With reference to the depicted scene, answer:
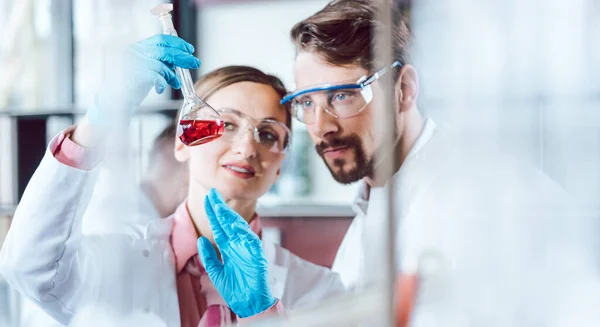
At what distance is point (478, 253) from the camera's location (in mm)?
1891

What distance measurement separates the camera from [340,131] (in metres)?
1.63

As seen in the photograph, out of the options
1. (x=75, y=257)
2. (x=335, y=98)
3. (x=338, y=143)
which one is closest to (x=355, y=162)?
(x=338, y=143)

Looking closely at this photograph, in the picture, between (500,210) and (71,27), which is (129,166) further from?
(500,210)

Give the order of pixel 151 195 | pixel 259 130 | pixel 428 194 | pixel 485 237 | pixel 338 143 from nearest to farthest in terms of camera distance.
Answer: pixel 151 195 → pixel 259 130 → pixel 338 143 → pixel 428 194 → pixel 485 237

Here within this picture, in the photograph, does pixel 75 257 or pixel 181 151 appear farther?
pixel 181 151

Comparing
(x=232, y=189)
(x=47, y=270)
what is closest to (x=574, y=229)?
(x=232, y=189)

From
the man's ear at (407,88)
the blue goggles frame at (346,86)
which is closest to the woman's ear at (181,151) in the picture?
the blue goggles frame at (346,86)

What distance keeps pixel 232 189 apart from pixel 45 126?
0.48 m

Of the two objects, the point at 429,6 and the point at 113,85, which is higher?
the point at 429,6

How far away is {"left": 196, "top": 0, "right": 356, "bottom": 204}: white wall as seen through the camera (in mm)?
1478

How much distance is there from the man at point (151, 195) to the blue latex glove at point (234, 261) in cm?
9

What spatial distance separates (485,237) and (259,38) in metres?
0.97

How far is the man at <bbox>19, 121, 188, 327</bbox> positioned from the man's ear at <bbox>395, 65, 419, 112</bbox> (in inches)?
25.3

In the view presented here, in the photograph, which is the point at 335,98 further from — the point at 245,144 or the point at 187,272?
the point at 187,272
